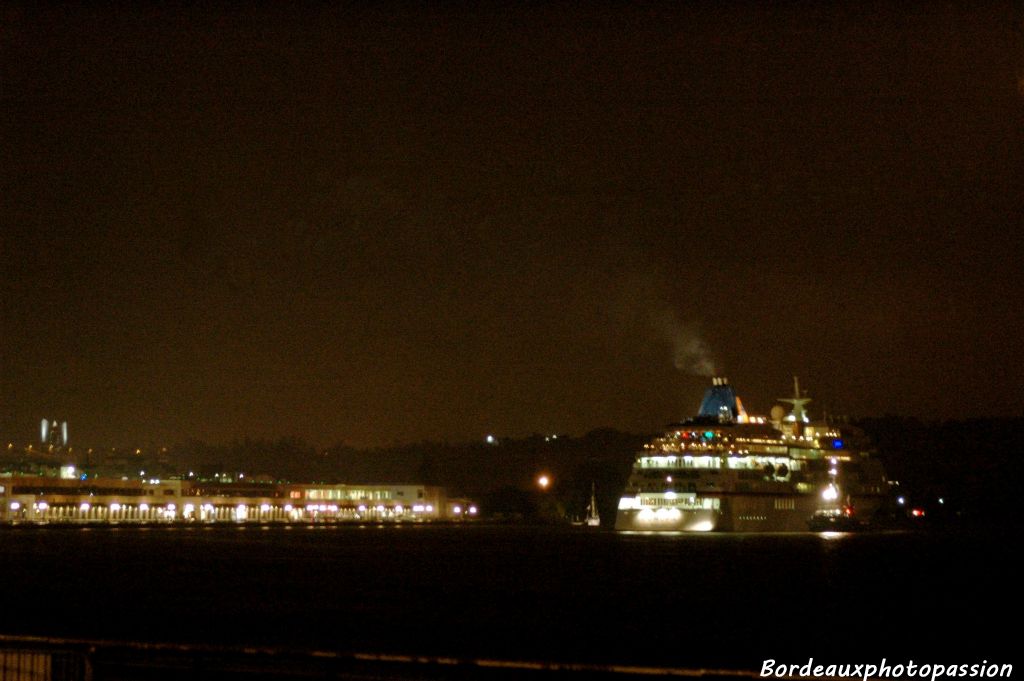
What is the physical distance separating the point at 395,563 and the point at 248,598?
23.3 metres

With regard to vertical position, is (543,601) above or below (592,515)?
below

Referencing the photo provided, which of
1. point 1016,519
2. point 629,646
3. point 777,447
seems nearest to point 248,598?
point 629,646

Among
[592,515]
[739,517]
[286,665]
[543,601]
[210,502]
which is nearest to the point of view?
[286,665]

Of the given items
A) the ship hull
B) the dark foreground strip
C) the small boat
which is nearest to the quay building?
the small boat

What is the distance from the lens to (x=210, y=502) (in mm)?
160375

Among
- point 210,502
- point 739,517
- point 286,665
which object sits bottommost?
point 286,665

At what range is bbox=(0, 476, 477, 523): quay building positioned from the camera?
13712cm

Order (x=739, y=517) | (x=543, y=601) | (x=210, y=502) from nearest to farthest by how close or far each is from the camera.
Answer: (x=543, y=601)
(x=739, y=517)
(x=210, y=502)

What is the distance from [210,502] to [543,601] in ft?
417

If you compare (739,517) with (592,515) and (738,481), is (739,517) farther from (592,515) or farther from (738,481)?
(592,515)

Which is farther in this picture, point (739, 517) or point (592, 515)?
point (592, 515)

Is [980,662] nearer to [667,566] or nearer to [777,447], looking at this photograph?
[667,566]

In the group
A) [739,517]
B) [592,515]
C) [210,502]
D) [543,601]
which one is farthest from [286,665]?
[592,515]

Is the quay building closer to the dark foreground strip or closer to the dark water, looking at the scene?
the dark water
